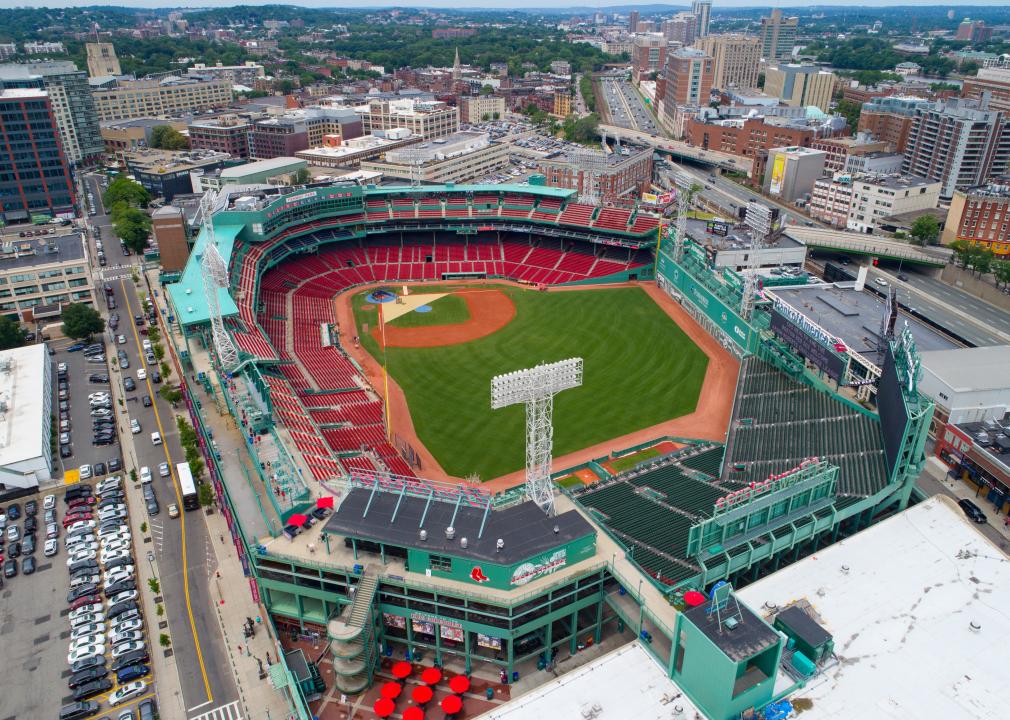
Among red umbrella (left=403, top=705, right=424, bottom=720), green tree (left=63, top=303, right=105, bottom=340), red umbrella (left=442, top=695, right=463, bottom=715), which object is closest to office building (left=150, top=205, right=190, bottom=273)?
green tree (left=63, top=303, right=105, bottom=340)

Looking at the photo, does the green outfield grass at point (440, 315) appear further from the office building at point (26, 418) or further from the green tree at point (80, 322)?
the office building at point (26, 418)

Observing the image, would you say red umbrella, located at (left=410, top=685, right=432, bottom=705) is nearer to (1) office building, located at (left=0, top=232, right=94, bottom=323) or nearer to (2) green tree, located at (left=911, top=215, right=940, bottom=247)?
(1) office building, located at (left=0, top=232, right=94, bottom=323)

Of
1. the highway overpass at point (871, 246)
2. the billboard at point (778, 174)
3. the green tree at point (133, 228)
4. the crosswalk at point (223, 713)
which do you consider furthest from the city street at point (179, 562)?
the billboard at point (778, 174)

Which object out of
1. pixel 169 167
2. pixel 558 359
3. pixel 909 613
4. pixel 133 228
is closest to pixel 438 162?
pixel 169 167

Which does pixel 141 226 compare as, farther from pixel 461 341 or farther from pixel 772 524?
pixel 772 524

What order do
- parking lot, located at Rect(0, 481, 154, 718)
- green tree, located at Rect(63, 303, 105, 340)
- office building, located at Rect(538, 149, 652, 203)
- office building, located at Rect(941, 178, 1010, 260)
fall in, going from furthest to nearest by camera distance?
office building, located at Rect(538, 149, 652, 203) < office building, located at Rect(941, 178, 1010, 260) < green tree, located at Rect(63, 303, 105, 340) < parking lot, located at Rect(0, 481, 154, 718)

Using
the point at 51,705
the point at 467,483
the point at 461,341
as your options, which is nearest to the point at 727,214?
the point at 461,341
